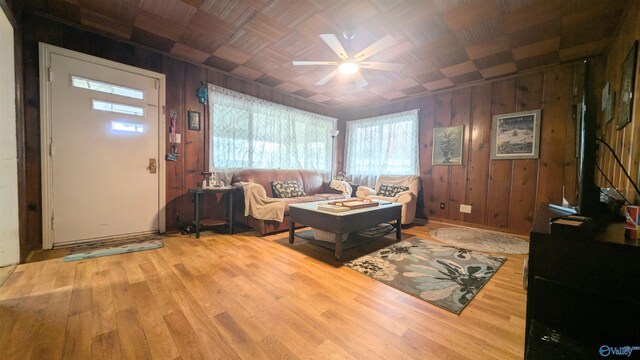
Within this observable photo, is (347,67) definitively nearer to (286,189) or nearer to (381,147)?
(286,189)

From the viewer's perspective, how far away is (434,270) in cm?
203

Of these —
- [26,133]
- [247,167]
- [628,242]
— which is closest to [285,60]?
[247,167]

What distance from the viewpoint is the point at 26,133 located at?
7.38 feet

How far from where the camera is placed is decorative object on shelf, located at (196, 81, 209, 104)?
3296 mm

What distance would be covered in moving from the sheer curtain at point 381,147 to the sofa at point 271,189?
3.44 feet

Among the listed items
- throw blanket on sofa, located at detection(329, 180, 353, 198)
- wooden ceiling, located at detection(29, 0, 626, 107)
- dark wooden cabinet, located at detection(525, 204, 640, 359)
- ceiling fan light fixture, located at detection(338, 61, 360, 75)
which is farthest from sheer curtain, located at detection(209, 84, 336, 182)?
dark wooden cabinet, located at detection(525, 204, 640, 359)

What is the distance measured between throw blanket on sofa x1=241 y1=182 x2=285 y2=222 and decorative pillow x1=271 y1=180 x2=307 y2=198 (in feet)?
1.69

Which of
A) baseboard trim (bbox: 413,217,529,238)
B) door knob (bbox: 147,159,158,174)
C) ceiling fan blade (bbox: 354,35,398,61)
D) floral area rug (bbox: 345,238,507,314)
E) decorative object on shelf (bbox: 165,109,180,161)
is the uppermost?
ceiling fan blade (bbox: 354,35,398,61)

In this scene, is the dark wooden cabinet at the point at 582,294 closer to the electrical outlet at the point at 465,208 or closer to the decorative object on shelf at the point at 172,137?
the electrical outlet at the point at 465,208

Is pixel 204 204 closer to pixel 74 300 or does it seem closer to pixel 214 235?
pixel 214 235

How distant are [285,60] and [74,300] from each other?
3086mm

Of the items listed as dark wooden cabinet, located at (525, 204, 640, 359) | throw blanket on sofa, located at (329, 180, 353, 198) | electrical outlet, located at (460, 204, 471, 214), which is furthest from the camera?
throw blanket on sofa, located at (329, 180, 353, 198)

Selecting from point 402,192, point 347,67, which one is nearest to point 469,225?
point 402,192

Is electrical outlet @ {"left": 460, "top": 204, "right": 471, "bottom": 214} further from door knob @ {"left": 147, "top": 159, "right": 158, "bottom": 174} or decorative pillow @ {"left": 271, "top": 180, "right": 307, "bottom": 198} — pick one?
door knob @ {"left": 147, "top": 159, "right": 158, "bottom": 174}
